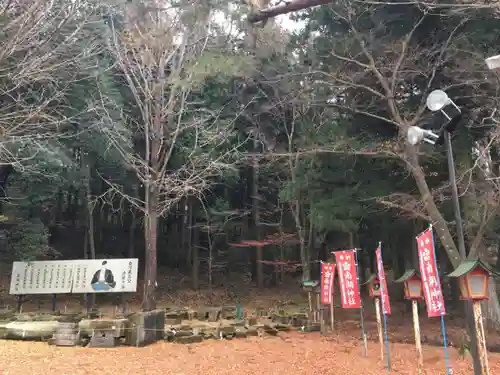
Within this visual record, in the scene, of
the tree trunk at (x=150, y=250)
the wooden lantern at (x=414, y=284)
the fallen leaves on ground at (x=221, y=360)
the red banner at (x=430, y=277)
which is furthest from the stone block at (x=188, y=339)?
the red banner at (x=430, y=277)

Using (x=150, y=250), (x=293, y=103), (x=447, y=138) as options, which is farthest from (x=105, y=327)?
(x=293, y=103)

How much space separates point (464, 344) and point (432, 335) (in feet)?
7.81

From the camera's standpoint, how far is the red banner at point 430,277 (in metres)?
6.16

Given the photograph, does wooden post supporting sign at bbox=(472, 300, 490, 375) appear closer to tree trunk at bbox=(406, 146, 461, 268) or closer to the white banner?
tree trunk at bbox=(406, 146, 461, 268)

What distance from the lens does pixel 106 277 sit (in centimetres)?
1234

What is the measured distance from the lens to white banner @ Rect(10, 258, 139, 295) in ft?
40.4

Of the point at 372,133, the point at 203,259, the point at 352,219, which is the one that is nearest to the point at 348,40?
the point at 372,133

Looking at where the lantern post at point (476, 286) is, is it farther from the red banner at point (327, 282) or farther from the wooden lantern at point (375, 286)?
the red banner at point (327, 282)

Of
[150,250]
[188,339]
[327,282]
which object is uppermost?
[150,250]

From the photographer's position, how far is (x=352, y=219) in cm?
1176

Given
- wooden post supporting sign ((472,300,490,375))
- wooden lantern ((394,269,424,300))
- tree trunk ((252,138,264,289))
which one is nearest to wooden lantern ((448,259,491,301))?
wooden post supporting sign ((472,300,490,375))

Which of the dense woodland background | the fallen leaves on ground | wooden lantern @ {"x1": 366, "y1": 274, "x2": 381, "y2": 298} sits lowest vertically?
the fallen leaves on ground

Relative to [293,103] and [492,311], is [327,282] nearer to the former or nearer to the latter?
[492,311]

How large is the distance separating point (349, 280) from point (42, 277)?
939cm
